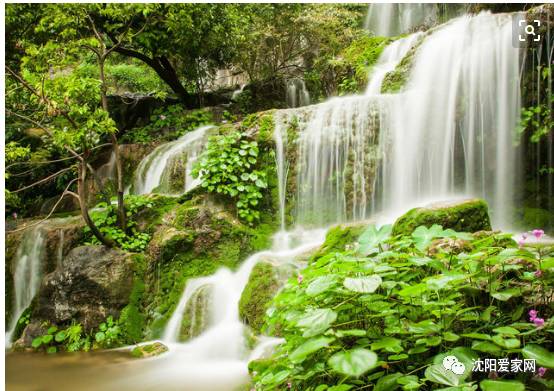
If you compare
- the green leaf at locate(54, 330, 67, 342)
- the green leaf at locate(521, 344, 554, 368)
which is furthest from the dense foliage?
the green leaf at locate(54, 330, 67, 342)

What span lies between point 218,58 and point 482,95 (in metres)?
5.25

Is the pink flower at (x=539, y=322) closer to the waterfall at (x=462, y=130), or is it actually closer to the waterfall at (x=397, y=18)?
the waterfall at (x=462, y=130)

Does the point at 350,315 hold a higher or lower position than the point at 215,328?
higher

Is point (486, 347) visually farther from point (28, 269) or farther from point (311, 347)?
point (28, 269)

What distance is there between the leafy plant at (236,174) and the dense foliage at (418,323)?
3157 millimetres

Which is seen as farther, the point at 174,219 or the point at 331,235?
the point at 174,219

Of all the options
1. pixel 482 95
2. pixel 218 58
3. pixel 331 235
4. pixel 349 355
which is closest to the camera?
pixel 349 355

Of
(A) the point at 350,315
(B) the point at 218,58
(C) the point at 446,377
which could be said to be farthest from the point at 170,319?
(B) the point at 218,58

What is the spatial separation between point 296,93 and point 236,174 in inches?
174

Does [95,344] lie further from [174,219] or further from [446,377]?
[446,377]

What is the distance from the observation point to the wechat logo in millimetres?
1042

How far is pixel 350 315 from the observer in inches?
48.7

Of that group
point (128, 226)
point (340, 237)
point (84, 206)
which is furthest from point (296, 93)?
point (340, 237)

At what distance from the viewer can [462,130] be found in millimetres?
4207
